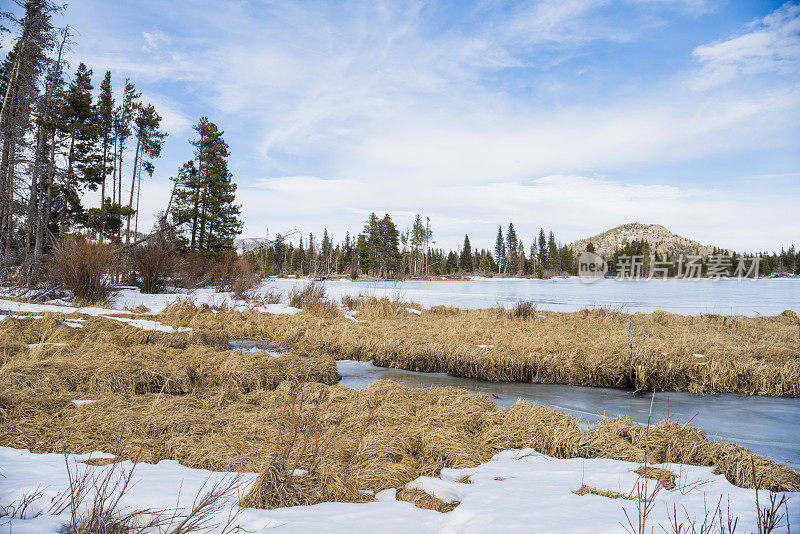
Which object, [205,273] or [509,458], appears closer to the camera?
[509,458]

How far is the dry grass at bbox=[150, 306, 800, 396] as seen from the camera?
7793 millimetres

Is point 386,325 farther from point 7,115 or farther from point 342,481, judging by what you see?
point 7,115

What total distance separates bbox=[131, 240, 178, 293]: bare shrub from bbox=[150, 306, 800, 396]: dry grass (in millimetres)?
4747

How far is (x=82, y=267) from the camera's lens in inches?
456

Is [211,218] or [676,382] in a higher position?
[211,218]

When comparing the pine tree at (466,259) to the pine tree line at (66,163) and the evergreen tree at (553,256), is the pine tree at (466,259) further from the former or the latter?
the pine tree line at (66,163)

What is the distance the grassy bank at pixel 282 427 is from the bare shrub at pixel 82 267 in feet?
16.6

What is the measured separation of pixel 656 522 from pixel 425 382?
19.3ft

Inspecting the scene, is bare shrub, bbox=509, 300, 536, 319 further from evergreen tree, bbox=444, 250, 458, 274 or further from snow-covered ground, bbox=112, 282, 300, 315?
→ evergreen tree, bbox=444, 250, 458, 274

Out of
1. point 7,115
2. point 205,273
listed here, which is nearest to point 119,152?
point 205,273

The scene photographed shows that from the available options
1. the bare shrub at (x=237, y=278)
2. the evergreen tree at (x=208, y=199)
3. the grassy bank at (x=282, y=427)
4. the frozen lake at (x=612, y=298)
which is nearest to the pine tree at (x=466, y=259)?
the frozen lake at (x=612, y=298)

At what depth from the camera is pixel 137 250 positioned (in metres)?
Result: 16.1

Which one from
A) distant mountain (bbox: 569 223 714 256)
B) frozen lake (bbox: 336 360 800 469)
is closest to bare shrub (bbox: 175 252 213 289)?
frozen lake (bbox: 336 360 800 469)

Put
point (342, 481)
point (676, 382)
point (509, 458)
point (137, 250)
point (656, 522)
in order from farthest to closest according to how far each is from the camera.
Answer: point (137, 250)
point (676, 382)
point (509, 458)
point (342, 481)
point (656, 522)
